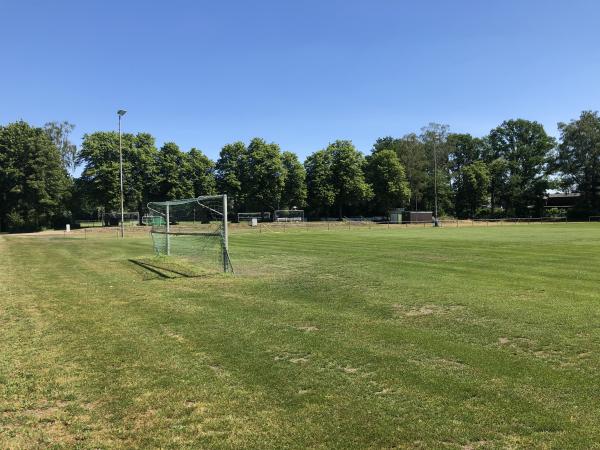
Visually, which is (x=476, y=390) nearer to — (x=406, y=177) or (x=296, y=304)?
(x=296, y=304)

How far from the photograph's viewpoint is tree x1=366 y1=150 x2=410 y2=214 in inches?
3489

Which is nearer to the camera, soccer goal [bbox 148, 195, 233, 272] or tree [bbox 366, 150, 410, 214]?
soccer goal [bbox 148, 195, 233, 272]

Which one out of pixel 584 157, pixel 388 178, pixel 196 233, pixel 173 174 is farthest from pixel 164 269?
pixel 584 157

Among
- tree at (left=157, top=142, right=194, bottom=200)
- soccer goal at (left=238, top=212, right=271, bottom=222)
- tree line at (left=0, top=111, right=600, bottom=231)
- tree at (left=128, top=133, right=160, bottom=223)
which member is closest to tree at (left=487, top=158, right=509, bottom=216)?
tree line at (left=0, top=111, right=600, bottom=231)

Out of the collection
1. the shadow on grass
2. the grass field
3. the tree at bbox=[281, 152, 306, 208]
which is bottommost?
the shadow on grass

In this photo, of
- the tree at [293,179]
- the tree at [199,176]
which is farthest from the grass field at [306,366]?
the tree at [293,179]

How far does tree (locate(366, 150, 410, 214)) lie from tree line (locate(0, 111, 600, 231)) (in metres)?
0.19

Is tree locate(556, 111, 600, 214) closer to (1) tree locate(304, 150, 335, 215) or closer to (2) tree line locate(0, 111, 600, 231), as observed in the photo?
(2) tree line locate(0, 111, 600, 231)

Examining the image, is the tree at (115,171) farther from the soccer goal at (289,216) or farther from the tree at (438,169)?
the tree at (438,169)

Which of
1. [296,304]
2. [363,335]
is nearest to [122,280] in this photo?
[296,304]

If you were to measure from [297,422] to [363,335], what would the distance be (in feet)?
10.8

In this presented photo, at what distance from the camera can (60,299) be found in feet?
36.8

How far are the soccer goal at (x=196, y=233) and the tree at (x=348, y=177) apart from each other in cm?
6091

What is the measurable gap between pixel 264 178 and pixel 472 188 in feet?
146
